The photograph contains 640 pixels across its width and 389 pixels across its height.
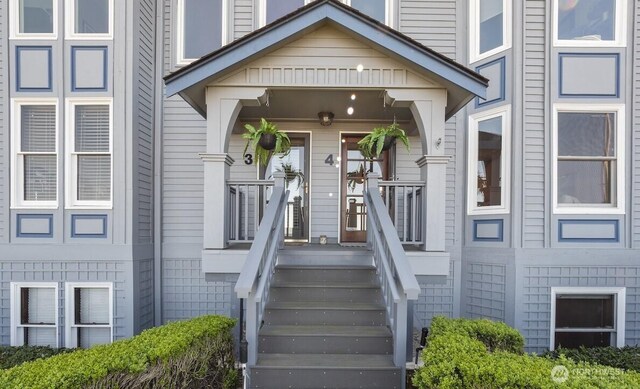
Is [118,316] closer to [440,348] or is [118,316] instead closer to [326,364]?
[326,364]

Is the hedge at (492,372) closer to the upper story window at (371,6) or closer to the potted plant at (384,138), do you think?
the potted plant at (384,138)

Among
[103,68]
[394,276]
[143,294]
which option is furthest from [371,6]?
[143,294]

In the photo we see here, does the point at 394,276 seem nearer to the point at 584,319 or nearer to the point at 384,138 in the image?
the point at 384,138

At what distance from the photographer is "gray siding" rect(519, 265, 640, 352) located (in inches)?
233

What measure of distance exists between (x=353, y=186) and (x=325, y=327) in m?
3.57

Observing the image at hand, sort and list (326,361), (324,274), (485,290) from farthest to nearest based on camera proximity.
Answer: (485,290) < (324,274) < (326,361)

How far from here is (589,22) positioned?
607cm

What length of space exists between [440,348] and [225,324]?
7.87ft

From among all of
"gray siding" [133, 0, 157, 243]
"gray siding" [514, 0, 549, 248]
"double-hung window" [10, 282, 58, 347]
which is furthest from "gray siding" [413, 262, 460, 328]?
"double-hung window" [10, 282, 58, 347]

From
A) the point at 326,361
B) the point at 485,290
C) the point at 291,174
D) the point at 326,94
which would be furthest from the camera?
the point at 291,174

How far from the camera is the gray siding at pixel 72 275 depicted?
608 centimetres

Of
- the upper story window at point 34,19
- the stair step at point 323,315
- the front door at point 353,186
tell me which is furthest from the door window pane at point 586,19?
the upper story window at point 34,19

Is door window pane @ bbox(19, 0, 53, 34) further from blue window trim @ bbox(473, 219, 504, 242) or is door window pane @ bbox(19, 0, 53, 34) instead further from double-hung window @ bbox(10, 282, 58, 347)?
blue window trim @ bbox(473, 219, 504, 242)

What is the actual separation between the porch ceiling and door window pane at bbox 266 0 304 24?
197 cm
